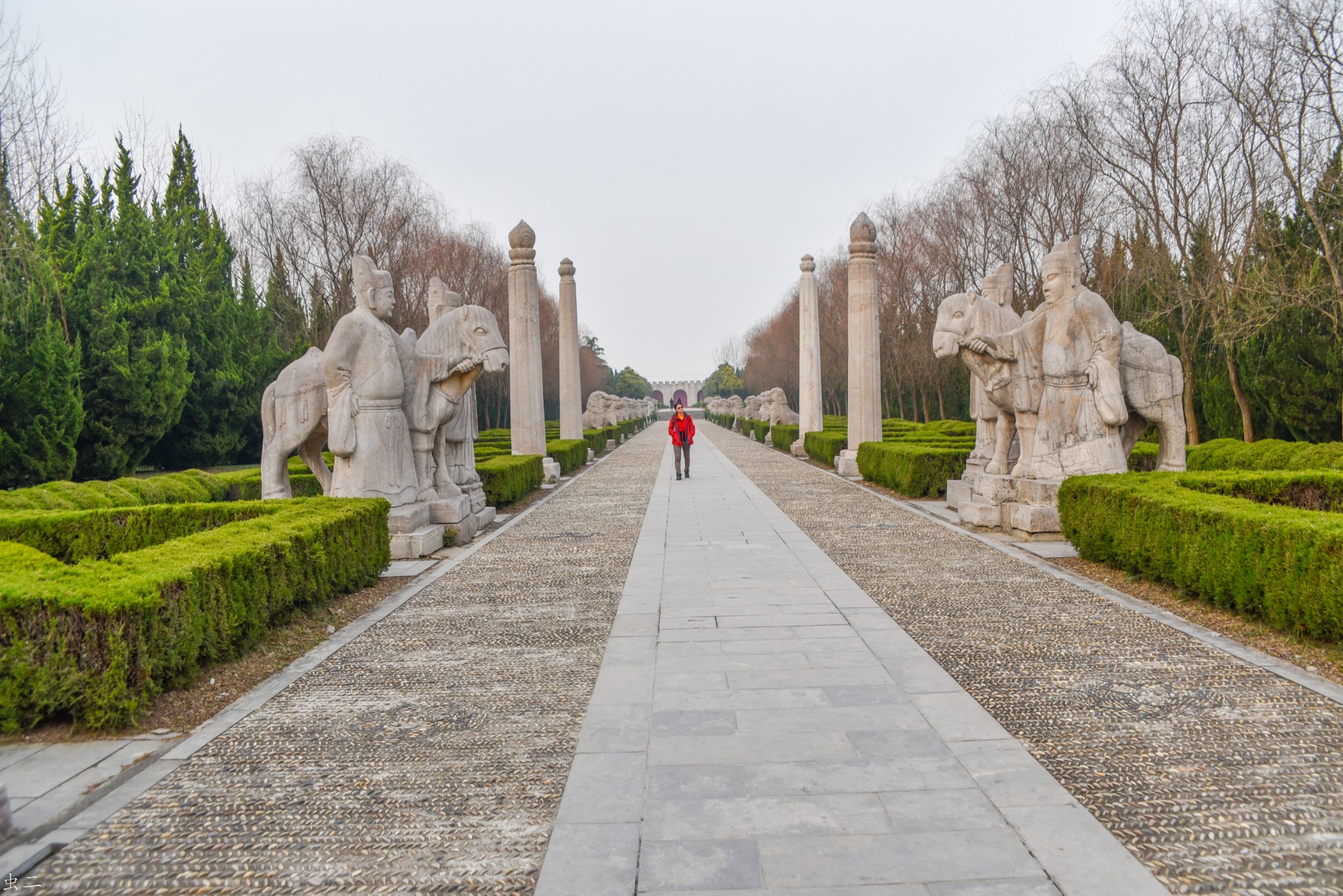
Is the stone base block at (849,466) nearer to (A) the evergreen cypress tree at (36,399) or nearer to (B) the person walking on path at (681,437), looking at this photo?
(B) the person walking on path at (681,437)

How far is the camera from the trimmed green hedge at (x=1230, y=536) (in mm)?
5273

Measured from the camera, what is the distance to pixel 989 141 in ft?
79.2

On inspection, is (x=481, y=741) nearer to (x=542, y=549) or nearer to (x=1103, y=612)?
(x=1103, y=612)

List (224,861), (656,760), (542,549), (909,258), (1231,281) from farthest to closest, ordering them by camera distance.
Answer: (909,258), (1231,281), (542,549), (656,760), (224,861)

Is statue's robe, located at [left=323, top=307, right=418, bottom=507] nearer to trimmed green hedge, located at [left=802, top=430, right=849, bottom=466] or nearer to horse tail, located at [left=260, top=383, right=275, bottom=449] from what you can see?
horse tail, located at [left=260, top=383, right=275, bottom=449]

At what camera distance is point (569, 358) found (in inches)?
941

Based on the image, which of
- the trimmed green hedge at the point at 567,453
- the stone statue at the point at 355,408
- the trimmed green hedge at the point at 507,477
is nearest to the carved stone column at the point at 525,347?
the trimmed green hedge at the point at 567,453

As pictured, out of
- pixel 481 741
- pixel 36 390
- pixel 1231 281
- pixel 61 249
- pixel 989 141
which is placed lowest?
pixel 481 741

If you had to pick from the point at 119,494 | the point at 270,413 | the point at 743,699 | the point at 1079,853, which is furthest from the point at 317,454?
the point at 1079,853

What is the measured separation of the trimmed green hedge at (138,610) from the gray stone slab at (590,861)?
271 cm

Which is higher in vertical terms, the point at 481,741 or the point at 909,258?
the point at 909,258

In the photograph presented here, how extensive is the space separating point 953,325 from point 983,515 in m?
2.42

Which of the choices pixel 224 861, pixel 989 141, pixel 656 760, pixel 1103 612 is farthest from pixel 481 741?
pixel 989 141

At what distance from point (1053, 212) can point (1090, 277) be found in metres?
2.06
